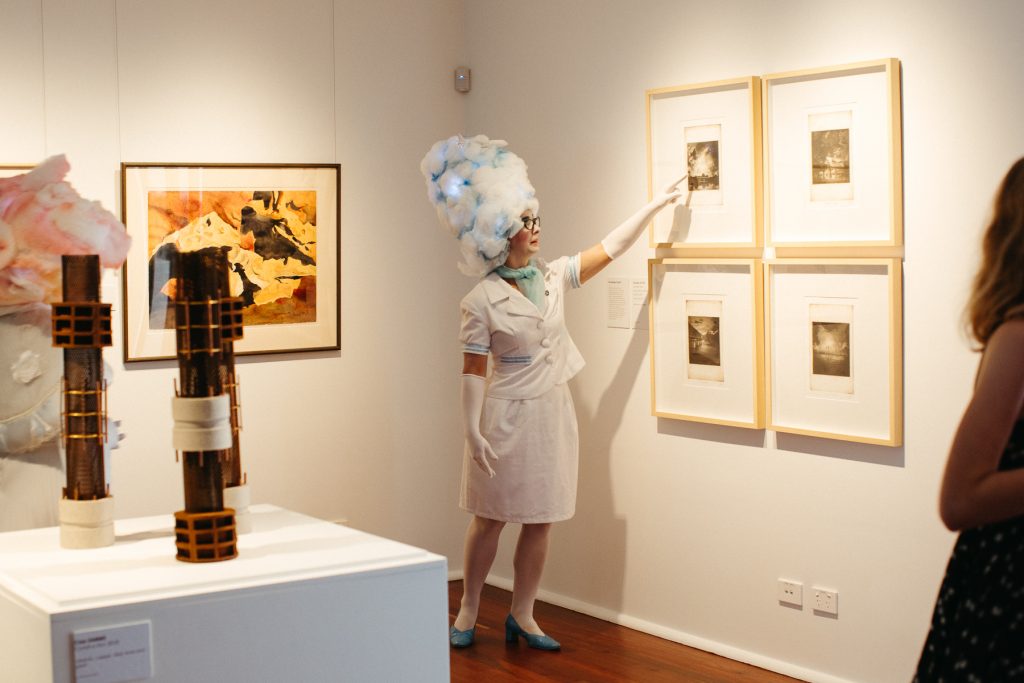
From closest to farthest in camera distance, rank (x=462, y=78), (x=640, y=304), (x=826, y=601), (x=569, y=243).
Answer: (x=826, y=601)
(x=640, y=304)
(x=569, y=243)
(x=462, y=78)

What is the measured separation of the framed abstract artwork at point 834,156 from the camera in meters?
3.84

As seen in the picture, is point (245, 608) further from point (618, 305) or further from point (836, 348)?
point (618, 305)

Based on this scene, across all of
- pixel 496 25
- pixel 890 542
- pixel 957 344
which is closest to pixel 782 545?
pixel 890 542

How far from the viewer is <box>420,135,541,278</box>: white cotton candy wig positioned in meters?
4.39

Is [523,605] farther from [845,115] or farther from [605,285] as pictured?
[845,115]

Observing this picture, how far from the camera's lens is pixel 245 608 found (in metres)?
1.89

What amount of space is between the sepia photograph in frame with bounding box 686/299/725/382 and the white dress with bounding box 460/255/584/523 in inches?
20.1

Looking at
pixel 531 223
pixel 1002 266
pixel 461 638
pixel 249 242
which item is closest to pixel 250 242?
pixel 249 242

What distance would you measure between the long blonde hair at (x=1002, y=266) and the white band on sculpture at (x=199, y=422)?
4.01 feet

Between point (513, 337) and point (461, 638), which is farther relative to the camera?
point (461, 638)

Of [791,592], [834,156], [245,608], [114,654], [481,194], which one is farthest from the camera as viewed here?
[481,194]

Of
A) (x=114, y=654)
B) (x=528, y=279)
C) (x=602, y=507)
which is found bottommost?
(x=602, y=507)

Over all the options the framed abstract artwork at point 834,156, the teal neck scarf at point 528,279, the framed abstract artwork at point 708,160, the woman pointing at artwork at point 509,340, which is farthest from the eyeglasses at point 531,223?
the framed abstract artwork at point 834,156

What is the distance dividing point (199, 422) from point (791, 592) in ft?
9.42
